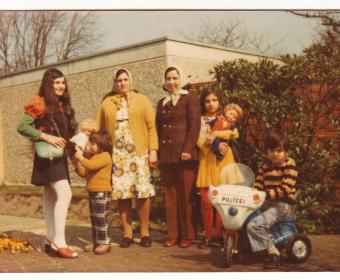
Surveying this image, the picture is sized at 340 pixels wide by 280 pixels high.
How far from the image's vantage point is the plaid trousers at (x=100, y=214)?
4891 millimetres

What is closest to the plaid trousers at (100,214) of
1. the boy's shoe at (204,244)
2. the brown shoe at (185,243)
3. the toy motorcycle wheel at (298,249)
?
the brown shoe at (185,243)

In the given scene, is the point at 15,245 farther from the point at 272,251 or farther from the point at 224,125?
the point at 272,251

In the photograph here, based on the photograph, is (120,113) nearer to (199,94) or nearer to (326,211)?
(199,94)

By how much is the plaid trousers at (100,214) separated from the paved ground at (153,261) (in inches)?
7.0

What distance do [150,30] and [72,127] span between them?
58.1 inches

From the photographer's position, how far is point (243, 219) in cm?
440

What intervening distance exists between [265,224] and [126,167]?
1.48 m

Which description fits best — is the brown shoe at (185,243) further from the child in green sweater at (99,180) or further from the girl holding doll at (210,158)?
the child in green sweater at (99,180)

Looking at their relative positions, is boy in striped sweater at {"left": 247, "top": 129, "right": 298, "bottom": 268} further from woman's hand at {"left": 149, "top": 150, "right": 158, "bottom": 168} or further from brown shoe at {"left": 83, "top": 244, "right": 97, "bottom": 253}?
brown shoe at {"left": 83, "top": 244, "right": 97, "bottom": 253}

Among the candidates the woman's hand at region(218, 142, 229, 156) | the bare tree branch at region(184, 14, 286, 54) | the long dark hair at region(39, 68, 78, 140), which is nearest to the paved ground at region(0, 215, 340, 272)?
the woman's hand at region(218, 142, 229, 156)

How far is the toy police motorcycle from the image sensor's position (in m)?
4.39

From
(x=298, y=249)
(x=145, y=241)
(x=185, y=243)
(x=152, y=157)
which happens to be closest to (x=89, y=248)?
(x=145, y=241)

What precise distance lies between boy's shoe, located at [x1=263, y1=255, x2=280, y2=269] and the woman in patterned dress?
4.20 ft

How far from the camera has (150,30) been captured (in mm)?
5652
